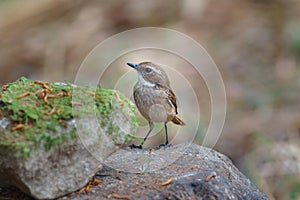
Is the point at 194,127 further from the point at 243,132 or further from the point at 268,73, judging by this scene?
the point at 268,73

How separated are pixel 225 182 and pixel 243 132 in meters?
5.07

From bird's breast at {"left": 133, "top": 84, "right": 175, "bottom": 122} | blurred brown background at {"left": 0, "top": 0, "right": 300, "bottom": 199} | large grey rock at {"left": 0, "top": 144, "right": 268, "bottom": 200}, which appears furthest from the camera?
blurred brown background at {"left": 0, "top": 0, "right": 300, "bottom": 199}

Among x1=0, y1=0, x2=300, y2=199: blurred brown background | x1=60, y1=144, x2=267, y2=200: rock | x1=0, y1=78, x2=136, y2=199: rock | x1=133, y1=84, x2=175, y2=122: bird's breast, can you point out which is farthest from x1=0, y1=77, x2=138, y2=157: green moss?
x1=0, y1=0, x2=300, y2=199: blurred brown background

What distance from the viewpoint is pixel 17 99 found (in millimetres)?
3451

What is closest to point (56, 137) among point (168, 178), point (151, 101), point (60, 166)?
point (60, 166)

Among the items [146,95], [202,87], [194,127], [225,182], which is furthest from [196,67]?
[225,182]

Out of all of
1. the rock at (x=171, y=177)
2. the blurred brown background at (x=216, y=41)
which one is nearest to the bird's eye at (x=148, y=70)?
the rock at (x=171, y=177)

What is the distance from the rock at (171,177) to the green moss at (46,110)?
1.17ft

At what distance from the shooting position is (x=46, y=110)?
3.38 m

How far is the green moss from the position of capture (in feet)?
10.5

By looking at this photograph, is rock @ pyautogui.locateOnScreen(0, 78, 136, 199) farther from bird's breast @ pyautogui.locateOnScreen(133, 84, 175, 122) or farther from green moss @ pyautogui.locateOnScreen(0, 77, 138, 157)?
bird's breast @ pyautogui.locateOnScreen(133, 84, 175, 122)

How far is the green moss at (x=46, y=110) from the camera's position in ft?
10.5

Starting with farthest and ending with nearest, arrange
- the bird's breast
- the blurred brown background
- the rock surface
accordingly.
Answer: the blurred brown background → the bird's breast → the rock surface

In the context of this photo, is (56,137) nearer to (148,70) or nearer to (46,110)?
(46,110)
